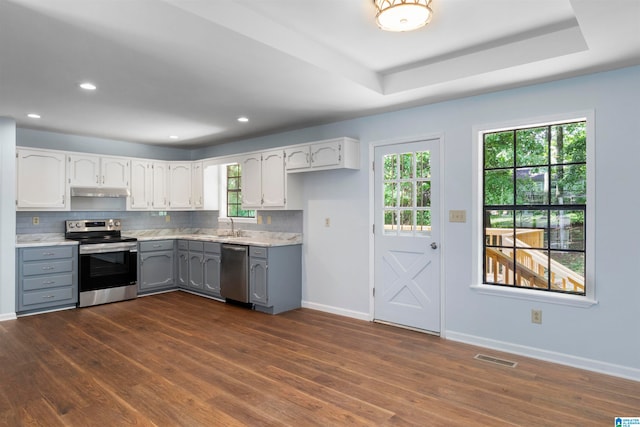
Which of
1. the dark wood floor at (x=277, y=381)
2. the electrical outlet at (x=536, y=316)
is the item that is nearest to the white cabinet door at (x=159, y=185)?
the dark wood floor at (x=277, y=381)

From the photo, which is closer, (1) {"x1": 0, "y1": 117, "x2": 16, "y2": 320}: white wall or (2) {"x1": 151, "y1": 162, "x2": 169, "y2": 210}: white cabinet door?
(1) {"x1": 0, "y1": 117, "x2": 16, "y2": 320}: white wall

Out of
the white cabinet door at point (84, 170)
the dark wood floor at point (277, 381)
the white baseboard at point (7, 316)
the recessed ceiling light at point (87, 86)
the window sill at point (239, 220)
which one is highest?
the recessed ceiling light at point (87, 86)

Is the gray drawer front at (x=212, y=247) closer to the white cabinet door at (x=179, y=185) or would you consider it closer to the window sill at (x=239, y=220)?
the window sill at (x=239, y=220)

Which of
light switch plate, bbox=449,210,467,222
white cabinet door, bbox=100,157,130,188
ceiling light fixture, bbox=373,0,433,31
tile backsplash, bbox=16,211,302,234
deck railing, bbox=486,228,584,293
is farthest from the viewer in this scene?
white cabinet door, bbox=100,157,130,188

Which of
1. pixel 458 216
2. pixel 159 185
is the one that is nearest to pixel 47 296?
pixel 159 185

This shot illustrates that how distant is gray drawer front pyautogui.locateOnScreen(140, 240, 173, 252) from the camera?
5.80m

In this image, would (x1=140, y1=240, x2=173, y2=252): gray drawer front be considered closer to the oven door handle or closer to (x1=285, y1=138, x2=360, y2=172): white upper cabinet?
the oven door handle

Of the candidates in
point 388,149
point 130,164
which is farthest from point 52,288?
point 388,149

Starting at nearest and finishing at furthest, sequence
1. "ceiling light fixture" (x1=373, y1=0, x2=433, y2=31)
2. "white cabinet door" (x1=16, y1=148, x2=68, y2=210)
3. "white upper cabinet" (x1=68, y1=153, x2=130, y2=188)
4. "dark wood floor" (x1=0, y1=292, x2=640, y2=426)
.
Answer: "ceiling light fixture" (x1=373, y1=0, x2=433, y2=31), "dark wood floor" (x1=0, y1=292, x2=640, y2=426), "white cabinet door" (x1=16, y1=148, x2=68, y2=210), "white upper cabinet" (x1=68, y1=153, x2=130, y2=188)

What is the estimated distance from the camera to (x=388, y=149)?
434 cm

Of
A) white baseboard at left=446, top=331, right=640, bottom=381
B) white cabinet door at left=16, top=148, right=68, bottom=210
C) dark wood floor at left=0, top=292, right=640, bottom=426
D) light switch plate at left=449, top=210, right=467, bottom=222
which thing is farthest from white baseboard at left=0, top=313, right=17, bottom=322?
light switch plate at left=449, top=210, right=467, bottom=222

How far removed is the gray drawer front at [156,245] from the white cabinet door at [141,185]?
63 centimetres

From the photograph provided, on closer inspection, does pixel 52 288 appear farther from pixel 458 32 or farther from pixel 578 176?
pixel 578 176

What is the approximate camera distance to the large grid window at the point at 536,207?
3.28 metres
